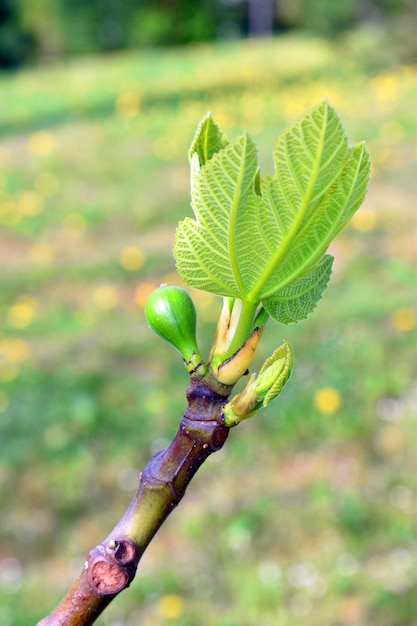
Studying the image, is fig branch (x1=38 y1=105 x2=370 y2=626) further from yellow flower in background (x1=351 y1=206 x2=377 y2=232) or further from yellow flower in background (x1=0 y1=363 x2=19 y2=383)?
yellow flower in background (x1=351 y1=206 x2=377 y2=232)

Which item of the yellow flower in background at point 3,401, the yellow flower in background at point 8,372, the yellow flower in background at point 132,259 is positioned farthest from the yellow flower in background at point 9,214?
the yellow flower in background at point 3,401

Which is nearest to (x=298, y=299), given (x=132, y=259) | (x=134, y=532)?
(x=134, y=532)

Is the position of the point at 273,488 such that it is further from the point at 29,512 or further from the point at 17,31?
the point at 17,31

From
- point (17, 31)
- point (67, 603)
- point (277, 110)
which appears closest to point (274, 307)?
point (67, 603)

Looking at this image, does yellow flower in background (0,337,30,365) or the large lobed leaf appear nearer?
the large lobed leaf

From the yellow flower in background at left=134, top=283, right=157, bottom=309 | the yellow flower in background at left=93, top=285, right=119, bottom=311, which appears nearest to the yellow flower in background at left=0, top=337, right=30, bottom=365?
the yellow flower in background at left=93, top=285, right=119, bottom=311
